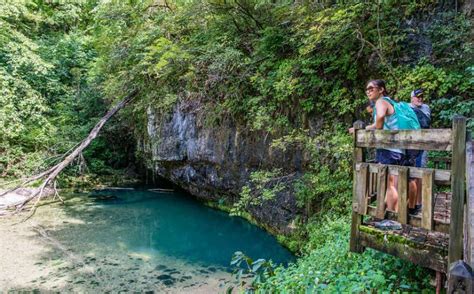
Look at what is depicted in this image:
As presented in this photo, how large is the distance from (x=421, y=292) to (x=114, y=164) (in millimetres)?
15838

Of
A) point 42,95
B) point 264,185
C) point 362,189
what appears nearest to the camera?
point 362,189

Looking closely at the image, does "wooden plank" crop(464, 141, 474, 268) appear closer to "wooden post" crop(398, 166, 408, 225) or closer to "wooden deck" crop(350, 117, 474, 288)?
"wooden deck" crop(350, 117, 474, 288)

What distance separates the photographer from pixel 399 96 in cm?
560

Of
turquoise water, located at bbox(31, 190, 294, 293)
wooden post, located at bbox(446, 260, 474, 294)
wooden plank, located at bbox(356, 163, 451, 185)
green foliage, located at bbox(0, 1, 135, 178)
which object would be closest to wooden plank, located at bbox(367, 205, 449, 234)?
wooden plank, located at bbox(356, 163, 451, 185)

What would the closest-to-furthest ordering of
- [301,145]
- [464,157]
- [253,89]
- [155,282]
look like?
[464,157] < [155,282] < [301,145] < [253,89]

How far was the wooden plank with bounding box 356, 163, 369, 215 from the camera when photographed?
3.31 meters

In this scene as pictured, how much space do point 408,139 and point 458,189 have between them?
23.5 inches

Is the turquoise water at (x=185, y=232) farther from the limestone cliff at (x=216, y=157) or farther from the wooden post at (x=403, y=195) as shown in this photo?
the wooden post at (x=403, y=195)

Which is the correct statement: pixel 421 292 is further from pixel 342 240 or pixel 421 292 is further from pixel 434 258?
pixel 342 240

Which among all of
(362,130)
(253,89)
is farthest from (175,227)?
(362,130)

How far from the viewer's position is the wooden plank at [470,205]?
6.24 ft

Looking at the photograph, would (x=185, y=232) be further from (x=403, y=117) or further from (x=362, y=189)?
(x=403, y=117)

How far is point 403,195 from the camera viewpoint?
293 centimetres

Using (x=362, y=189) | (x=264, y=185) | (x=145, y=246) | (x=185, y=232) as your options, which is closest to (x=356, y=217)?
(x=362, y=189)
